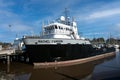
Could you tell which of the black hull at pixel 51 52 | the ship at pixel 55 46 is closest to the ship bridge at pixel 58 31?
the ship at pixel 55 46

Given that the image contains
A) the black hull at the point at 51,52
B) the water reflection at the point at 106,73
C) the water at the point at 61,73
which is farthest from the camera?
the black hull at the point at 51,52

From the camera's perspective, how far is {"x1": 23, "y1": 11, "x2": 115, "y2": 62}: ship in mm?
22359

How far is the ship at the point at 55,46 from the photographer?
22.4 metres

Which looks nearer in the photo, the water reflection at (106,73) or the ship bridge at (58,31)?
the water reflection at (106,73)

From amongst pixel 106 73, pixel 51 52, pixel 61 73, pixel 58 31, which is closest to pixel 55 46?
pixel 51 52

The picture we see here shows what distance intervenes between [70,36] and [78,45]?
2411mm

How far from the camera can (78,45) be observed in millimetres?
25344

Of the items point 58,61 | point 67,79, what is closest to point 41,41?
point 58,61

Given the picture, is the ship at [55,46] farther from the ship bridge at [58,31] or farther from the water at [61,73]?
the water at [61,73]

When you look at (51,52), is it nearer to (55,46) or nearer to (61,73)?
(55,46)

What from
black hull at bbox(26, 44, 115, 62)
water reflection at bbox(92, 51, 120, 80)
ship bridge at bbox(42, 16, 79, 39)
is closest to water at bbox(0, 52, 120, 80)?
water reflection at bbox(92, 51, 120, 80)

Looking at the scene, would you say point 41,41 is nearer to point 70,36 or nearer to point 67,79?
point 70,36

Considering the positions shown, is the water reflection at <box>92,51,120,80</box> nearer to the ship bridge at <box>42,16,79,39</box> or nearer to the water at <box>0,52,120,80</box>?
the water at <box>0,52,120,80</box>

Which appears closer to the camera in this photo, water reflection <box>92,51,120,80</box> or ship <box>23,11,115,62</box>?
water reflection <box>92,51,120,80</box>
